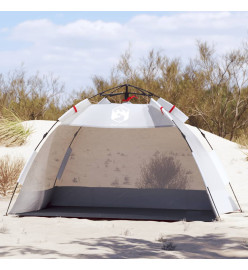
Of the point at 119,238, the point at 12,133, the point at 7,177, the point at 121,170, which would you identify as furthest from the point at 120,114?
the point at 12,133

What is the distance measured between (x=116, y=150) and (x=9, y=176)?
1936 millimetres

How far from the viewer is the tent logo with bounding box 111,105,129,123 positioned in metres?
7.05

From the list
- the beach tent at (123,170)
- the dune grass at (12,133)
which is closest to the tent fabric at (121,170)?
the beach tent at (123,170)

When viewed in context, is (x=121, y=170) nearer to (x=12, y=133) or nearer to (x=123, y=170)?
(x=123, y=170)

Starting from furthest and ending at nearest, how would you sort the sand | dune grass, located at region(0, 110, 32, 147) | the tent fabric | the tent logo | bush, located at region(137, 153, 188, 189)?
dune grass, located at region(0, 110, 32, 147) < bush, located at region(137, 153, 188, 189) < the tent fabric < the tent logo < the sand

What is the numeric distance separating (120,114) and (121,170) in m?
1.63

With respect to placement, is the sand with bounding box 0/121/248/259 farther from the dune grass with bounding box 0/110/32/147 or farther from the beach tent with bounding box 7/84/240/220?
the dune grass with bounding box 0/110/32/147

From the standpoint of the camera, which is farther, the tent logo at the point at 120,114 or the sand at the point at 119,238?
the tent logo at the point at 120,114

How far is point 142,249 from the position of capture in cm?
501

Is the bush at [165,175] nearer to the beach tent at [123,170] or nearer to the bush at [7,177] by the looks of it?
the beach tent at [123,170]

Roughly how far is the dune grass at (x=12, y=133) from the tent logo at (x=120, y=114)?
739 centimetres

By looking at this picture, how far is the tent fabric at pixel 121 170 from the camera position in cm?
716

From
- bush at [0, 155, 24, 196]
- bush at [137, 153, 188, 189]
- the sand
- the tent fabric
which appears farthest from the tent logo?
bush at [0, 155, 24, 196]

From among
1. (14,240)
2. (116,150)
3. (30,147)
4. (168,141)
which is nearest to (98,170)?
(116,150)
